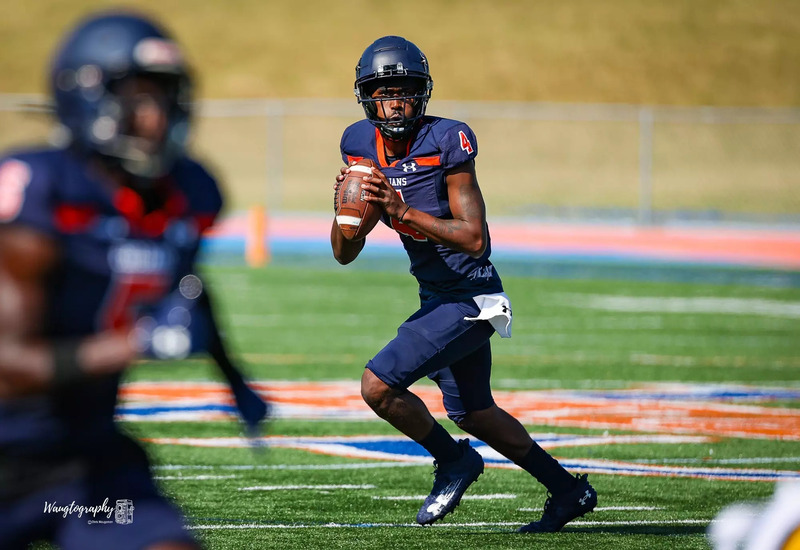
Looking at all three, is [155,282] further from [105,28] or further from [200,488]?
[200,488]

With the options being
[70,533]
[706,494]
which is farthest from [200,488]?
[70,533]

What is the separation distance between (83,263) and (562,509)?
3.13 metres

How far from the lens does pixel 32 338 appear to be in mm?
3078

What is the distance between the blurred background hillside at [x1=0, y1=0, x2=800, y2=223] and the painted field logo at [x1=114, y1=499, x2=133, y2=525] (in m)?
30.1

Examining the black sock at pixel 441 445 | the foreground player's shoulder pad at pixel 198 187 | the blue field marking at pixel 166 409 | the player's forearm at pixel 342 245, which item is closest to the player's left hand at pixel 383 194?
the player's forearm at pixel 342 245

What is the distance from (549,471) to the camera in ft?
19.0

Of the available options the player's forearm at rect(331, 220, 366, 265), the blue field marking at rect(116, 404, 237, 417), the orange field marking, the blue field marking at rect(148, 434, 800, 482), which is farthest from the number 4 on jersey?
the blue field marking at rect(116, 404, 237, 417)

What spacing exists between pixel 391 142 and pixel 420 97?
235 mm

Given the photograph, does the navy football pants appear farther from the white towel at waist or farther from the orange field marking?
the orange field marking

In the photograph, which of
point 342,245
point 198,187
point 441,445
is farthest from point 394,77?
point 198,187

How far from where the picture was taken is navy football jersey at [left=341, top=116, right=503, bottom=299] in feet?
18.7

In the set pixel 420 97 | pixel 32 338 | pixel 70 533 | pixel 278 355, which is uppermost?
pixel 420 97

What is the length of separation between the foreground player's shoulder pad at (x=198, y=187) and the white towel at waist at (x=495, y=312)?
2.33m

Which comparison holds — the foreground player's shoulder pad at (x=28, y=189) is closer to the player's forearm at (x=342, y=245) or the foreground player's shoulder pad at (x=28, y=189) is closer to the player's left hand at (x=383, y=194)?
the player's left hand at (x=383, y=194)
